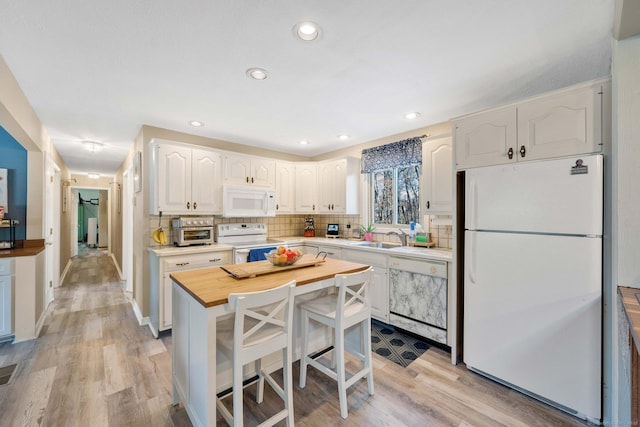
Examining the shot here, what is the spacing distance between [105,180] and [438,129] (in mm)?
8490

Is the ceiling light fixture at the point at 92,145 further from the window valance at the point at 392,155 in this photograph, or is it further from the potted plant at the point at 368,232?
the potted plant at the point at 368,232

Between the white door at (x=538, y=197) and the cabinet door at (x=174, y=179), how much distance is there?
2.98m

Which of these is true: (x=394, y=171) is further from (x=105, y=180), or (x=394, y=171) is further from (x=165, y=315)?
(x=105, y=180)

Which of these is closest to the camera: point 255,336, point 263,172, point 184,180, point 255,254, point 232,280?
point 255,336

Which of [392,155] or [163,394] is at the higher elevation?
[392,155]

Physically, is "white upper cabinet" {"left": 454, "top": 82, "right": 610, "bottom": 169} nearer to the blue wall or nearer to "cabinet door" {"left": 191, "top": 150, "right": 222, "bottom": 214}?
"cabinet door" {"left": 191, "top": 150, "right": 222, "bottom": 214}

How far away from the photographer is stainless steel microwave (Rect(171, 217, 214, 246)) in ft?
10.4

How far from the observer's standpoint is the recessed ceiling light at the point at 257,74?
201 cm

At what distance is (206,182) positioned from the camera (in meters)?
3.42

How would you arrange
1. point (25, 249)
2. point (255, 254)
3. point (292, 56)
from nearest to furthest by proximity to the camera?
point (292, 56)
point (25, 249)
point (255, 254)

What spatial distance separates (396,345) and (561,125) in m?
2.24

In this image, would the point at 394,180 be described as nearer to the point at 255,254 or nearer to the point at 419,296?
the point at 419,296

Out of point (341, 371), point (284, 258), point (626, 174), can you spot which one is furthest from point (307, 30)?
point (341, 371)

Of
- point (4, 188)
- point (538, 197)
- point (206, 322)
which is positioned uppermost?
point (4, 188)
